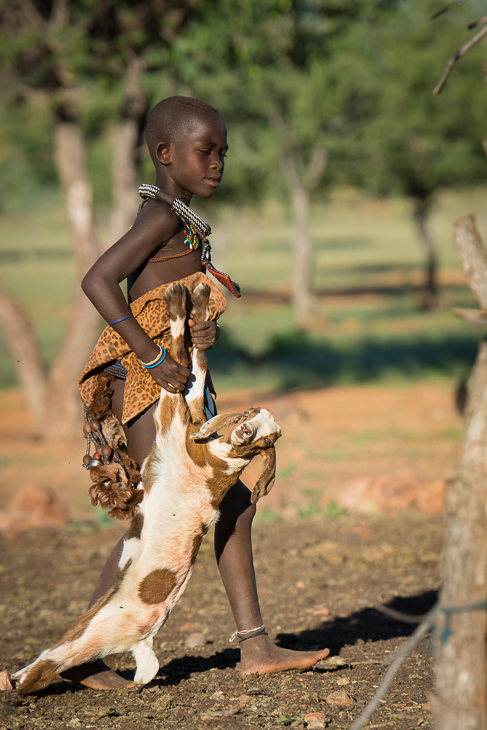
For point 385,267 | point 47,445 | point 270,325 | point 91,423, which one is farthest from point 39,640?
point 385,267

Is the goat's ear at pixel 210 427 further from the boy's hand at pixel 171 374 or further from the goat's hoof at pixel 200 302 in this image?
the goat's hoof at pixel 200 302

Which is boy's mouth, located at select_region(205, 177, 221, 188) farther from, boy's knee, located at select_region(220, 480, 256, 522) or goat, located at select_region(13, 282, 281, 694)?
boy's knee, located at select_region(220, 480, 256, 522)

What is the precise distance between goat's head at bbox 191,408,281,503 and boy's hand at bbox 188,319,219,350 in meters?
0.24

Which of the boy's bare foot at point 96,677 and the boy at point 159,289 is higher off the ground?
the boy at point 159,289

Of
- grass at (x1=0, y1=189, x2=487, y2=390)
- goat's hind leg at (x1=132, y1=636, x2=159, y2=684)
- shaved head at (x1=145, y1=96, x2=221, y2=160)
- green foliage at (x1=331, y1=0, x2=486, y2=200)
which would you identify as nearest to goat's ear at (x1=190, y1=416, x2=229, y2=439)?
goat's hind leg at (x1=132, y1=636, x2=159, y2=684)

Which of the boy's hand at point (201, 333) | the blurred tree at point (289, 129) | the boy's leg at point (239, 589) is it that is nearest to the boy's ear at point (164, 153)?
the boy's hand at point (201, 333)

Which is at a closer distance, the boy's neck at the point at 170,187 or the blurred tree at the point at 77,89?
the boy's neck at the point at 170,187

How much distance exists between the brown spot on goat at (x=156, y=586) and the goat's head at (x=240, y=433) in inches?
18.3

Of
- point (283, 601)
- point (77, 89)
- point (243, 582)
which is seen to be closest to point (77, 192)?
point (77, 89)

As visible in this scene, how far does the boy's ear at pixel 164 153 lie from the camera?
2.52 m

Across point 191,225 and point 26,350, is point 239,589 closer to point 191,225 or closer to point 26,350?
point 191,225

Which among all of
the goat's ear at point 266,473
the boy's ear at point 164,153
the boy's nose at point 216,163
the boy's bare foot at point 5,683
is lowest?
the boy's bare foot at point 5,683

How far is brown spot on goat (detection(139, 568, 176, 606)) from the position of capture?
2.47 meters

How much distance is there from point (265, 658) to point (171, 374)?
43.6 inches
